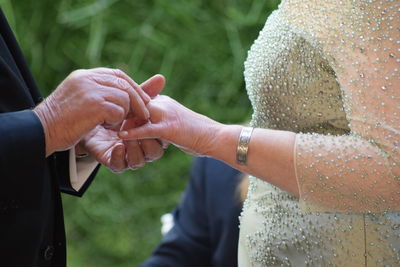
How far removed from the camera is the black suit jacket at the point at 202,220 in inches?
74.2

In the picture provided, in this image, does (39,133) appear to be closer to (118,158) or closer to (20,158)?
(20,158)

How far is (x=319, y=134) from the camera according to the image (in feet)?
3.78

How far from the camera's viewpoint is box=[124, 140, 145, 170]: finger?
4.28 ft

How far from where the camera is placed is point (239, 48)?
2451mm

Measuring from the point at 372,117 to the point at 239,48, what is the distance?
4.67 feet

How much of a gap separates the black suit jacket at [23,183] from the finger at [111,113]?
0.11 metres

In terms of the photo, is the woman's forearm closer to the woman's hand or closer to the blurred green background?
the woman's hand

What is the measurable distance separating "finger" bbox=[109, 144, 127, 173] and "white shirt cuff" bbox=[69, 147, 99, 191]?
0.24 ft

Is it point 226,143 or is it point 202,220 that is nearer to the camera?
point 226,143

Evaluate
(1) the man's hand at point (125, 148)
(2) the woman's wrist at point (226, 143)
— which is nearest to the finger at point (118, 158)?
(1) the man's hand at point (125, 148)

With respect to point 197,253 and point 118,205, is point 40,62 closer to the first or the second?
point 118,205

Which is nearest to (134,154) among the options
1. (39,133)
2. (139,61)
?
(39,133)

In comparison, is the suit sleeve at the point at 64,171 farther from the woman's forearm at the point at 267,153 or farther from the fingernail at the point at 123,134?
the woman's forearm at the point at 267,153

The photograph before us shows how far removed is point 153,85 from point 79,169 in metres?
0.24
